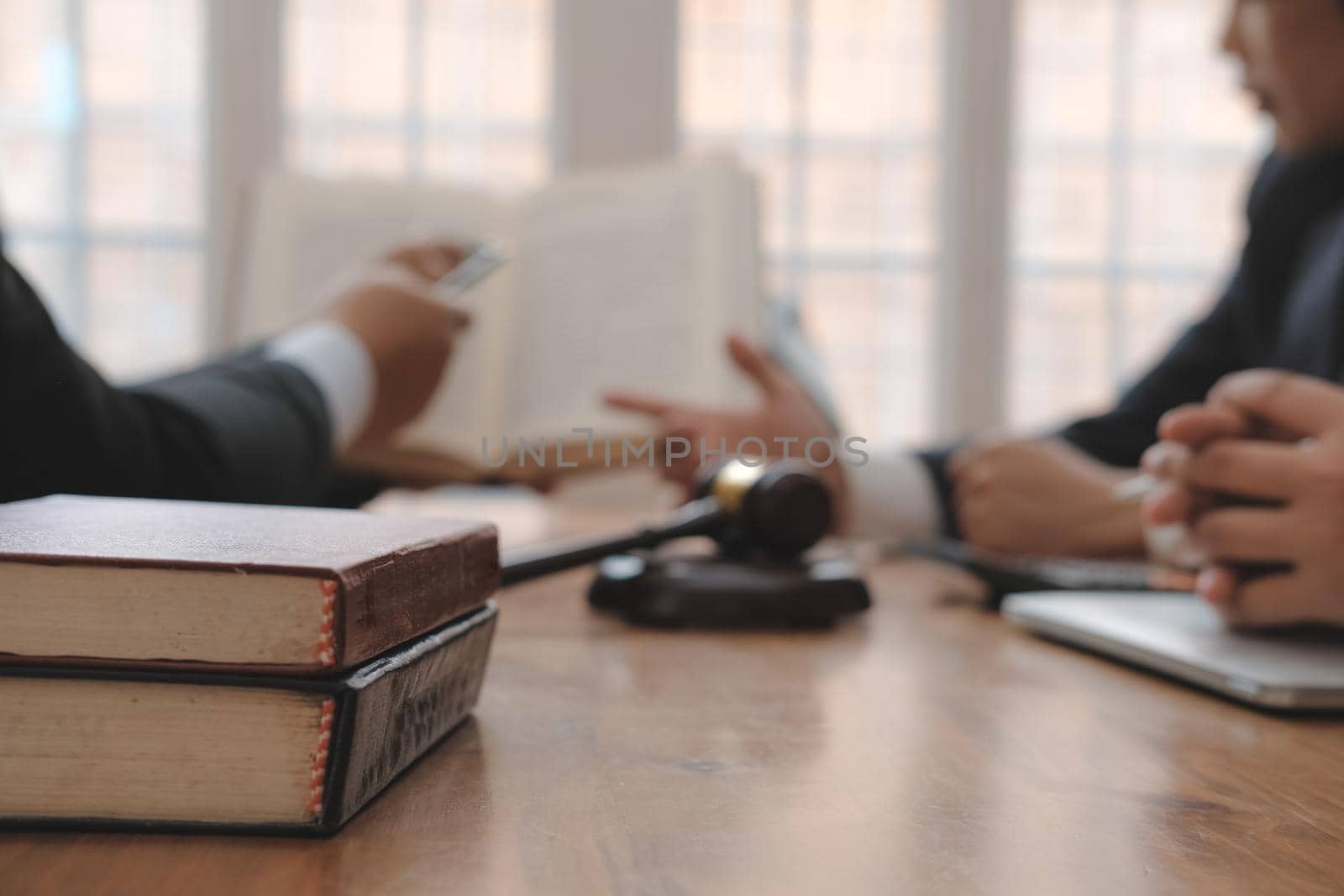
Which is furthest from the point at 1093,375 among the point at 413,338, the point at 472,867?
the point at 472,867

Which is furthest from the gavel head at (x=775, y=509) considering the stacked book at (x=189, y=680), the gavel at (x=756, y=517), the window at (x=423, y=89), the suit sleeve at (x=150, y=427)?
the window at (x=423, y=89)

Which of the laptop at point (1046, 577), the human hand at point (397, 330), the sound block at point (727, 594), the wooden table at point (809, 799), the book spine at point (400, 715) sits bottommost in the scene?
the laptop at point (1046, 577)

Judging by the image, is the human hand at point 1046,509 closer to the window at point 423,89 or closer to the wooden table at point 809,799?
the wooden table at point 809,799

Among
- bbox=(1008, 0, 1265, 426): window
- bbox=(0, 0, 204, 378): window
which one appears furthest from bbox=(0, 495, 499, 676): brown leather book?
bbox=(1008, 0, 1265, 426): window

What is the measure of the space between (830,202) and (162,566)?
2.77 meters

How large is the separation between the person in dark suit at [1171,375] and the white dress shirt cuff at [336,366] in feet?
0.90

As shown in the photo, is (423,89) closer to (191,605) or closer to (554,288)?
(554,288)

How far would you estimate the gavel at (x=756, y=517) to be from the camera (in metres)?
0.62

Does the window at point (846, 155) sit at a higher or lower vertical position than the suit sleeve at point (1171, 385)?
higher

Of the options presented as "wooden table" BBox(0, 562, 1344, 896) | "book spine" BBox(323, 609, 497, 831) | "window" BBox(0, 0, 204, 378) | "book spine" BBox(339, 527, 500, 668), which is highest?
"window" BBox(0, 0, 204, 378)

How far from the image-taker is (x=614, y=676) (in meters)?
0.48

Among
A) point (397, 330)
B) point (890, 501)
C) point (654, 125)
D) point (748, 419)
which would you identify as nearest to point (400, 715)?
point (397, 330)

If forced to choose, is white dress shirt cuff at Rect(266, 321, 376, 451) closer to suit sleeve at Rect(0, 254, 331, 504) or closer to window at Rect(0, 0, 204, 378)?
suit sleeve at Rect(0, 254, 331, 504)

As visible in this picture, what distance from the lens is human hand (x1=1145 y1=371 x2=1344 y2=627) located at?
1.69 feet
